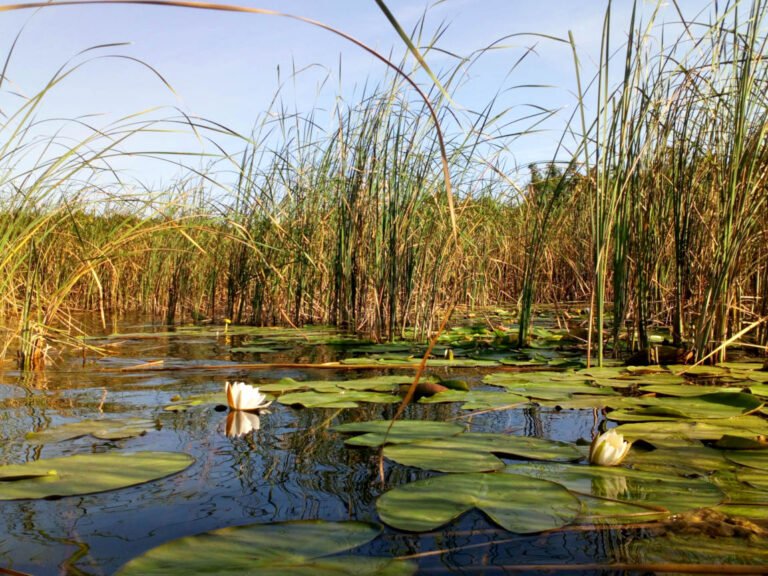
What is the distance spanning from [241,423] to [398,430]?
0.40m

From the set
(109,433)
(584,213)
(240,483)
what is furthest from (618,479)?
(584,213)

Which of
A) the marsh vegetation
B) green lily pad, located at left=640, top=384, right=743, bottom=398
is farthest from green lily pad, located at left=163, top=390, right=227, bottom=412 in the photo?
green lily pad, located at left=640, top=384, right=743, bottom=398

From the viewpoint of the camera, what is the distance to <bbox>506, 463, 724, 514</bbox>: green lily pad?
1.02 m

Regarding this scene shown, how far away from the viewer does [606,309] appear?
6031 mm

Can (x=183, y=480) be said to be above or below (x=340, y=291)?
below

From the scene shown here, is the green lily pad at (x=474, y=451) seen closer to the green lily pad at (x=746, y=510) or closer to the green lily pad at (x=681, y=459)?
the green lily pad at (x=681, y=459)

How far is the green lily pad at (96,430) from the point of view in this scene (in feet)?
4.74

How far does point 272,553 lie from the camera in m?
0.82

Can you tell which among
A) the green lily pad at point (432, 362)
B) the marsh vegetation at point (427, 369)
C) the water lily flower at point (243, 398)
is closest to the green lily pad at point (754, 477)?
the marsh vegetation at point (427, 369)

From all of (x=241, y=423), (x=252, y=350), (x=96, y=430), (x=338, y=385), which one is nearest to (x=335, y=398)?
(x=338, y=385)

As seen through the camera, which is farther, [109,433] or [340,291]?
[340,291]

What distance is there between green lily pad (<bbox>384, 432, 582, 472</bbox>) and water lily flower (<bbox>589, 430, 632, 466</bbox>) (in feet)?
0.22

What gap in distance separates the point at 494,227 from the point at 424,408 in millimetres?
4581

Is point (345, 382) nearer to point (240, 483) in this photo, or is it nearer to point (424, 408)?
point (424, 408)
